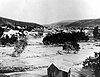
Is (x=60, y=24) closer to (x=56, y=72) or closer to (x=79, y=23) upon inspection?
(x=79, y=23)

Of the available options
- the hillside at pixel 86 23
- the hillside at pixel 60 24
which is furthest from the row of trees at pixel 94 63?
the hillside at pixel 60 24

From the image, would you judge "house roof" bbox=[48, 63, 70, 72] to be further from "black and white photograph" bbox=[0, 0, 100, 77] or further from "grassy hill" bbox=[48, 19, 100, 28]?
"grassy hill" bbox=[48, 19, 100, 28]

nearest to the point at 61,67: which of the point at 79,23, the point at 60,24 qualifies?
the point at 60,24

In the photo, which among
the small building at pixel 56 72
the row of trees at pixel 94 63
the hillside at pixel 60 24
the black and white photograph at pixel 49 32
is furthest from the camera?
the hillside at pixel 60 24

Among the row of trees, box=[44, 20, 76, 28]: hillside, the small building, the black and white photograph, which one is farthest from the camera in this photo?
box=[44, 20, 76, 28]: hillside

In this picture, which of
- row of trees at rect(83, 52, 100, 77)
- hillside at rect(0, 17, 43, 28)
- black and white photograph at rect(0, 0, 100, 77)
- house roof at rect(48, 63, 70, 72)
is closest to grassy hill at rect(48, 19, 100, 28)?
black and white photograph at rect(0, 0, 100, 77)

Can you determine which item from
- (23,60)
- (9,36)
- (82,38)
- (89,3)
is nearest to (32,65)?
(23,60)

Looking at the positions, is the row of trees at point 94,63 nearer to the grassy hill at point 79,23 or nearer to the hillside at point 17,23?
the grassy hill at point 79,23

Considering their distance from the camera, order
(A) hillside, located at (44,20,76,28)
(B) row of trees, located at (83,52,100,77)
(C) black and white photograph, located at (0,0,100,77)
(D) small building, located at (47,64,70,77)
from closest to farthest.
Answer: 1. (D) small building, located at (47,64,70,77)
2. (B) row of trees, located at (83,52,100,77)
3. (C) black and white photograph, located at (0,0,100,77)
4. (A) hillside, located at (44,20,76,28)
